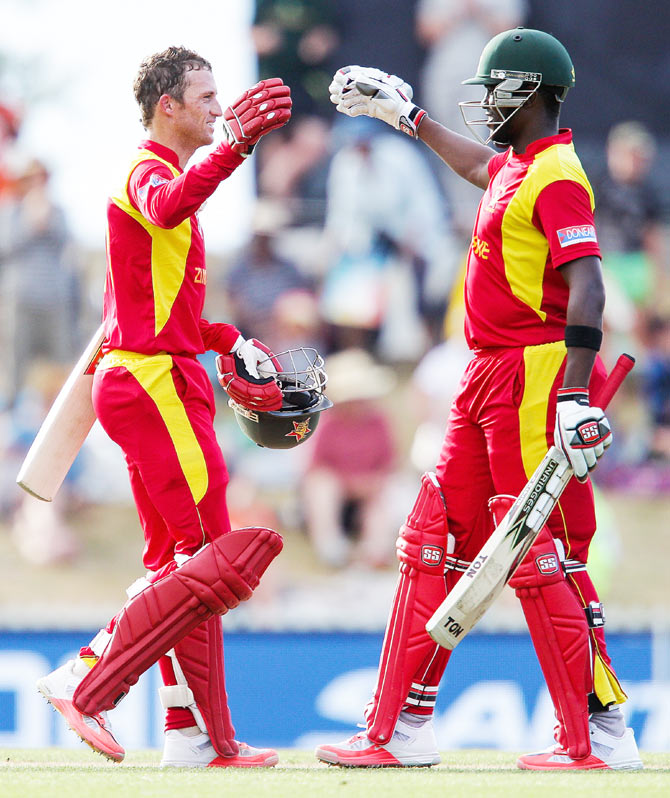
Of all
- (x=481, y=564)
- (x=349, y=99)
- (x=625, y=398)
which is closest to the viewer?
(x=481, y=564)

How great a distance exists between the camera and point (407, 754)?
361cm

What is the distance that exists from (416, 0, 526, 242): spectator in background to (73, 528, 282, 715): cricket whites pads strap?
5.68 metres

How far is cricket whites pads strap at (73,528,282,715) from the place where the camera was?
3.43m

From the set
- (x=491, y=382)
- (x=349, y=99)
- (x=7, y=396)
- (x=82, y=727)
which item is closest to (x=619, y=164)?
(x=7, y=396)

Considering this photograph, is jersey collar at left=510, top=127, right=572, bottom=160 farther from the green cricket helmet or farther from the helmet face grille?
the helmet face grille

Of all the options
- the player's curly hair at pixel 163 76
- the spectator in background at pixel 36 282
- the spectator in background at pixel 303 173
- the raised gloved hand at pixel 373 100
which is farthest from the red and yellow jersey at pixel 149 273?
the spectator in background at pixel 36 282

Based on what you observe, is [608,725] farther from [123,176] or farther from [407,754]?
[123,176]

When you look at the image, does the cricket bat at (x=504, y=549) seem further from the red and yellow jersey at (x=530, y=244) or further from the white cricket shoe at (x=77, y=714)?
the white cricket shoe at (x=77, y=714)

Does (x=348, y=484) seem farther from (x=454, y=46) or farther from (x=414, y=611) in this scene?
(x=414, y=611)

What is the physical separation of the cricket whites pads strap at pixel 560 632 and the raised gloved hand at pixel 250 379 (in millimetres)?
703

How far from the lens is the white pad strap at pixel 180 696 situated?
3.56 metres

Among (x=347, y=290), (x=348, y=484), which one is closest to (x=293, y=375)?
(x=348, y=484)

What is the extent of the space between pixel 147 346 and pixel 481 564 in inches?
41.0

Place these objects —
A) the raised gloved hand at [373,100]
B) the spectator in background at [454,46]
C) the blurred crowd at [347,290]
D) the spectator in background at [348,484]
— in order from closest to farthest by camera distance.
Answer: the raised gloved hand at [373,100] < the spectator in background at [348,484] < the blurred crowd at [347,290] < the spectator in background at [454,46]
